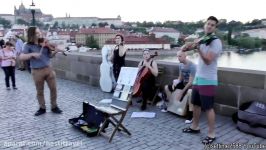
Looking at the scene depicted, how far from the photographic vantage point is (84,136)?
17.3 feet

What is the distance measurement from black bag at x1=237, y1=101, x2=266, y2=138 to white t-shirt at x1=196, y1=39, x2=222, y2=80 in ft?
3.40

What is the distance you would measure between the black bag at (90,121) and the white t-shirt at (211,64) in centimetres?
171

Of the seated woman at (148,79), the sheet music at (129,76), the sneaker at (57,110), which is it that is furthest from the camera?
the seated woman at (148,79)

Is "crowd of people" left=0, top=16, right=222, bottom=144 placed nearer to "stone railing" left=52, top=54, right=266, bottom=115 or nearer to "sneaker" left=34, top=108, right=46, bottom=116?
"sneaker" left=34, top=108, right=46, bottom=116

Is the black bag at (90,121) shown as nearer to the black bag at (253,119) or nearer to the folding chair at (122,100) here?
the folding chair at (122,100)

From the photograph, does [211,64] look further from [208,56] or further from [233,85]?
[233,85]

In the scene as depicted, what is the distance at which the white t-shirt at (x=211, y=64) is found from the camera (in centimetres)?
455

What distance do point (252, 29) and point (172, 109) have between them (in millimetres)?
4242

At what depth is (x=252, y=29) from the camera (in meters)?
9.23

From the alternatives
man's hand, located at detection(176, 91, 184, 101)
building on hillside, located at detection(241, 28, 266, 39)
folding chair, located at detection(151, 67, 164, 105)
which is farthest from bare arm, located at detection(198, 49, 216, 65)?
building on hillside, located at detection(241, 28, 266, 39)

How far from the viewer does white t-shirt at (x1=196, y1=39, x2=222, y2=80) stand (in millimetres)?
4547

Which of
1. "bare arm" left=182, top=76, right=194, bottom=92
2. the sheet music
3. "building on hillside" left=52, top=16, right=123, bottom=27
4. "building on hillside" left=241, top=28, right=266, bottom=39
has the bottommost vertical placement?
"bare arm" left=182, top=76, right=194, bottom=92

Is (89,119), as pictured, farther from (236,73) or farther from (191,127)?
(236,73)

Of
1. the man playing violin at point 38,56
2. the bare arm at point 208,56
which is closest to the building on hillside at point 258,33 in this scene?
the bare arm at point 208,56
